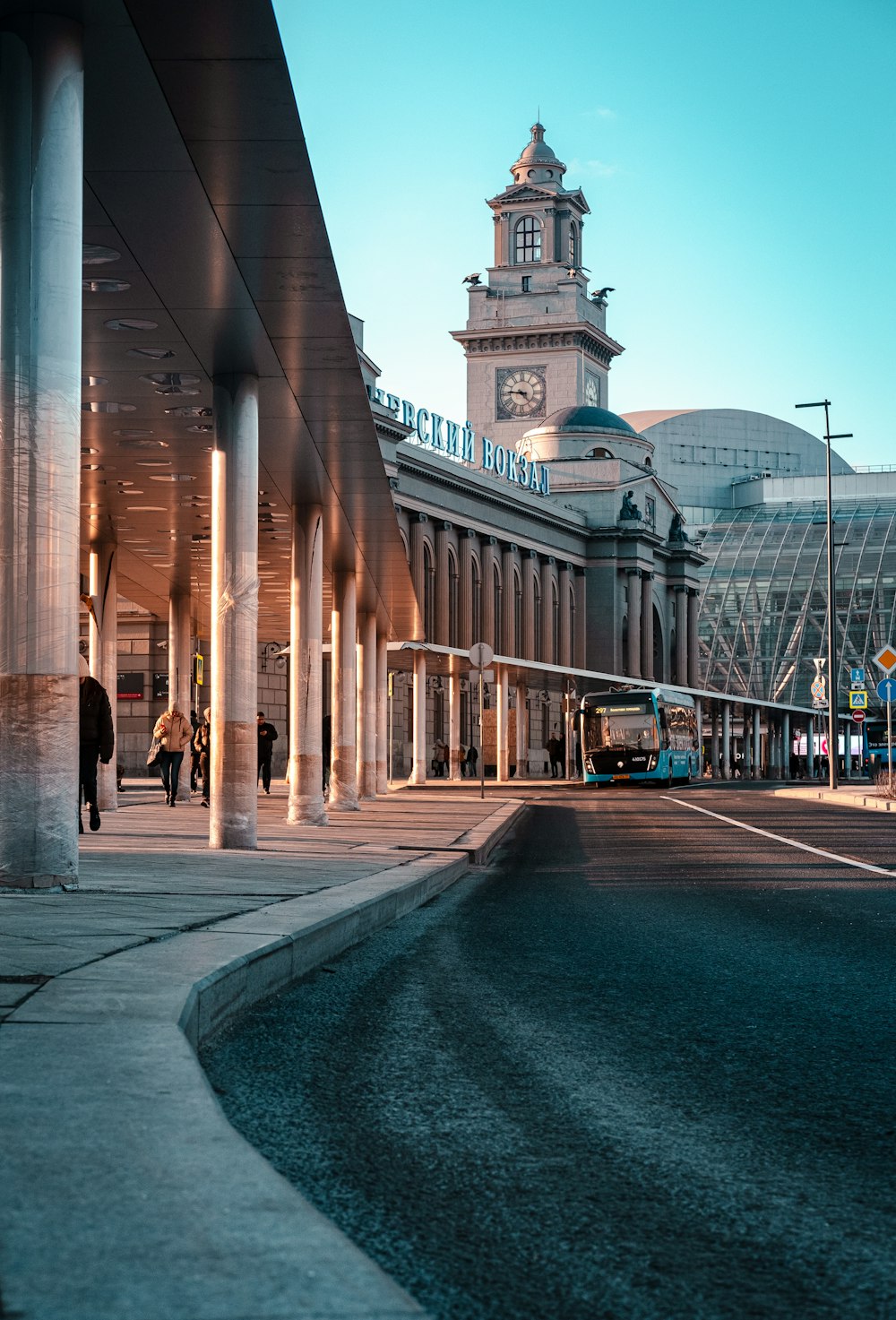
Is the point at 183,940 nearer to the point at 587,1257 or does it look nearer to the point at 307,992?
the point at 307,992

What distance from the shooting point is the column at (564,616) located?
108375mm

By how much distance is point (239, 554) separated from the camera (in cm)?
1766

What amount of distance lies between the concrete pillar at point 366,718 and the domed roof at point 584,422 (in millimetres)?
76415

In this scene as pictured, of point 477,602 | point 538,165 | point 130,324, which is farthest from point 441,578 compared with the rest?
point 130,324

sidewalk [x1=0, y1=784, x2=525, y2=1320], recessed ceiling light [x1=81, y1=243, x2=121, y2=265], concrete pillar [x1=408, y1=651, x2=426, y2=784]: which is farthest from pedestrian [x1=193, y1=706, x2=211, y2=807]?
sidewalk [x1=0, y1=784, x2=525, y2=1320]

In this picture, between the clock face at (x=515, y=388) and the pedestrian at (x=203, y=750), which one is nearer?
the pedestrian at (x=203, y=750)

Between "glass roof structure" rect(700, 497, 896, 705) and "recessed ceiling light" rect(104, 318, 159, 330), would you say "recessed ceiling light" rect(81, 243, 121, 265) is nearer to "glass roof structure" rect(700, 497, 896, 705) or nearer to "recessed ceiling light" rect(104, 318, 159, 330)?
"recessed ceiling light" rect(104, 318, 159, 330)

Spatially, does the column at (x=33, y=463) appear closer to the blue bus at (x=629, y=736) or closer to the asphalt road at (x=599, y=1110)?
the asphalt road at (x=599, y=1110)

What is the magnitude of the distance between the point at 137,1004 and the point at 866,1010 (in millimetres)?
3352

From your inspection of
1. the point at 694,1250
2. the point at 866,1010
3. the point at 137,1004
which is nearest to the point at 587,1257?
the point at 694,1250

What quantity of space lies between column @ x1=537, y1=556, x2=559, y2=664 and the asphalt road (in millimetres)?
94237

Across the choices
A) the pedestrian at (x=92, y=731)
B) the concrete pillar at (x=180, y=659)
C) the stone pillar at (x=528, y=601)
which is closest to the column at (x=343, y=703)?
the concrete pillar at (x=180, y=659)

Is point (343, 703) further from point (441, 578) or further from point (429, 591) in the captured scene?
Answer: point (429, 591)

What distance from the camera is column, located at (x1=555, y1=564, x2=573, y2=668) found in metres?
108
